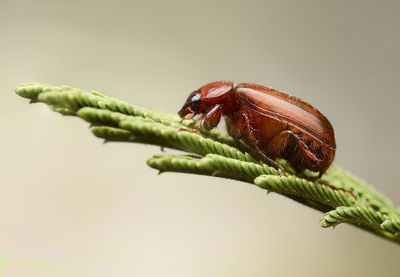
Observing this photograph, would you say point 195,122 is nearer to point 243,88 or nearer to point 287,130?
point 243,88

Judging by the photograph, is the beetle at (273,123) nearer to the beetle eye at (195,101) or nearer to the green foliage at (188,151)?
the beetle eye at (195,101)

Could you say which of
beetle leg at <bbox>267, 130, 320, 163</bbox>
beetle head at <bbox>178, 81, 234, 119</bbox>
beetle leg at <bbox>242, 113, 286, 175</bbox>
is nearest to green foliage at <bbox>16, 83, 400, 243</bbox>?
beetle leg at <bbox>242, 113, 286, 175</bbox>

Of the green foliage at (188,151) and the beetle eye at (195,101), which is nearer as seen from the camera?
the green foliage at (188,151)

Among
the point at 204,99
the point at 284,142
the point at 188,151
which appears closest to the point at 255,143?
the point at 284,142

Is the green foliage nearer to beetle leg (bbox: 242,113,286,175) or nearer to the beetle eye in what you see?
beetle leg (bbox: 242,113,286,175)

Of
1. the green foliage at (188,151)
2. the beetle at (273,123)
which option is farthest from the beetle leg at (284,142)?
the green foliage at (188,151)

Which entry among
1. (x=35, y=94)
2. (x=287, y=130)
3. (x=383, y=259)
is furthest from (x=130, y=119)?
(x=383, y=259)

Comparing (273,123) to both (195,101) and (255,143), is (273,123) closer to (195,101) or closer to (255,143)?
(255,143)
